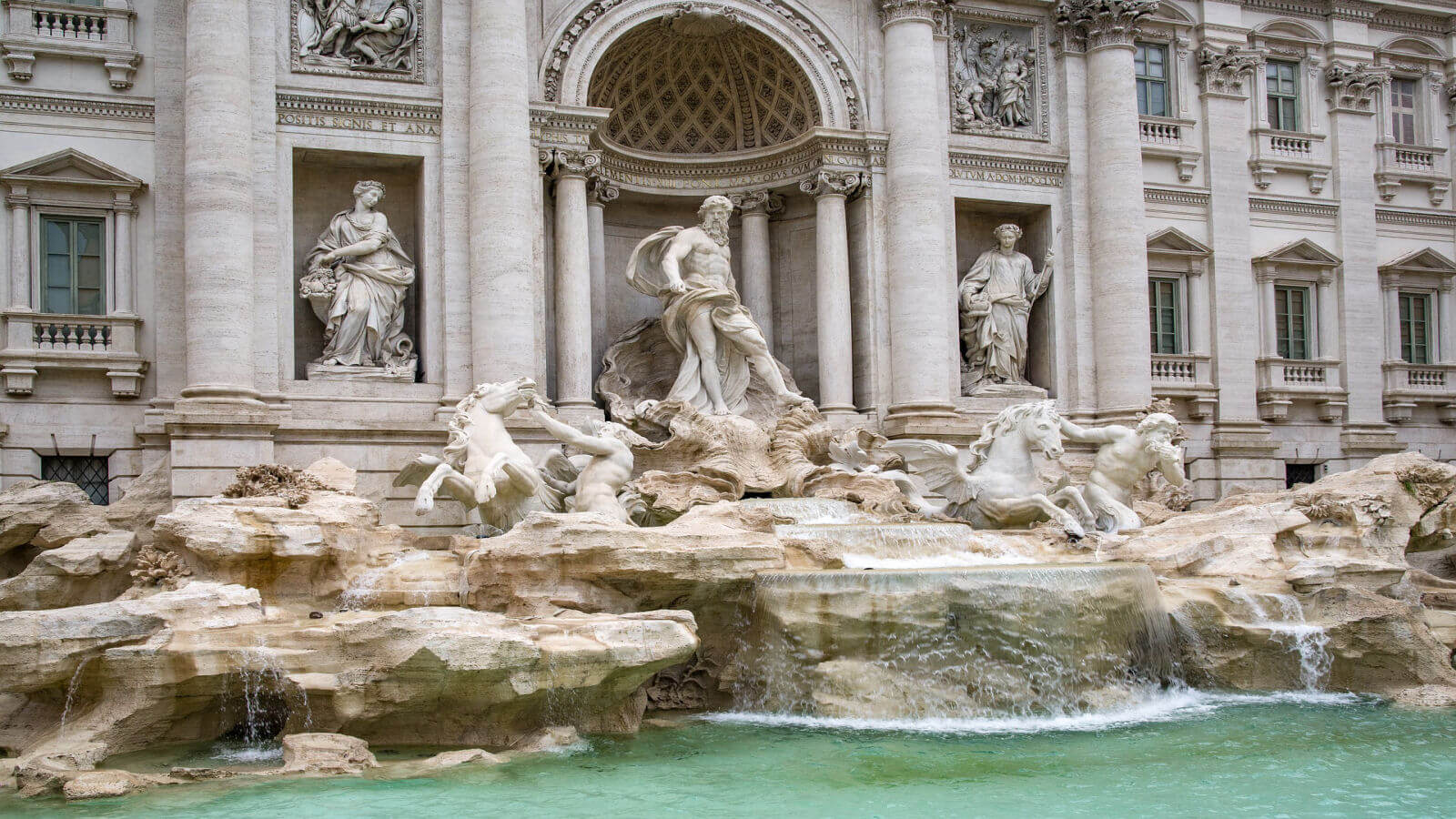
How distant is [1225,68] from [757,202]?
9.17 meters

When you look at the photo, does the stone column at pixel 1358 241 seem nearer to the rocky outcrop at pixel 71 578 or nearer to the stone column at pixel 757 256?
the stone column at pixel 757 256

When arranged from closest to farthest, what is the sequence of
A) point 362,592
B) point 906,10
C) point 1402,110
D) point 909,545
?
point 362,592
point 909,545
point 906,10
point 1402,110

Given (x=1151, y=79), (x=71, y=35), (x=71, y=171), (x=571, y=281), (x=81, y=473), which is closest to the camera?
(x=81, y=473)

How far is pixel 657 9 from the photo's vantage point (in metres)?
19.5

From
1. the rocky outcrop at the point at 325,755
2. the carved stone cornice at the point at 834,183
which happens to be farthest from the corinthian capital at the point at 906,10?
the rocky outcrop at the point at 325,755

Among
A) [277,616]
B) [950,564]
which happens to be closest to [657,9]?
[950,564]

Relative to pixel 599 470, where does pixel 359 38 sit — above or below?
above

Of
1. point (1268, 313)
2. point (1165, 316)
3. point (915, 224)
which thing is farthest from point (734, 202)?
point (1268, 313)

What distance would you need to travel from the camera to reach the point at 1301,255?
79.4 feet

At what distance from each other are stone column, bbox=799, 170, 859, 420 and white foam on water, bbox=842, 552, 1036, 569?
5.84 m

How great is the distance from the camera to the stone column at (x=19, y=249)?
1689 centimetres

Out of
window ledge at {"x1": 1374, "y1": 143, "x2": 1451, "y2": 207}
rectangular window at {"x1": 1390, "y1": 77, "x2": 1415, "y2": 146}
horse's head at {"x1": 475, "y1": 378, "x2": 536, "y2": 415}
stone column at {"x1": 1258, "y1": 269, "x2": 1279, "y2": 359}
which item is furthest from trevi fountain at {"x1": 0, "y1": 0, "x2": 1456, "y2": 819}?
rectangular window at {"x1": 1390, "y1": 77, "x2": 1415, "y2": 146}

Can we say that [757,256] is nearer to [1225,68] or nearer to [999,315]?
[999,315]

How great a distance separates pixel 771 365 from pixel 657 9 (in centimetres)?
560
